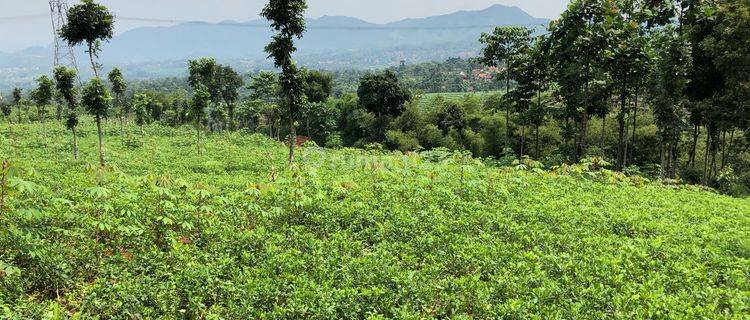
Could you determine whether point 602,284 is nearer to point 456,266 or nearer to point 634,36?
point 456,266

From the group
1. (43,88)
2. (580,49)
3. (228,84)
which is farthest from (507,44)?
(228,84)

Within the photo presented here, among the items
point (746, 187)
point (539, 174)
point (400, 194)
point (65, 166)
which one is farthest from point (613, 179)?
point (65, 166)

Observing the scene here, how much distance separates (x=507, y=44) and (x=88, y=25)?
94.4ft

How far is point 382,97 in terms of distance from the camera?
→ 60094 mm

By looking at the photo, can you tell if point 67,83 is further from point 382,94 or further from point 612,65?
point 382,94

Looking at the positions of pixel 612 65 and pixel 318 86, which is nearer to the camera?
pixel 612 65

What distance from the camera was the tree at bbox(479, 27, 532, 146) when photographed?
35594mm

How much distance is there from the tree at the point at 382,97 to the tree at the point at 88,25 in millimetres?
36125

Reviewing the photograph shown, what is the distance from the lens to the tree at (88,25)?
1014 inches

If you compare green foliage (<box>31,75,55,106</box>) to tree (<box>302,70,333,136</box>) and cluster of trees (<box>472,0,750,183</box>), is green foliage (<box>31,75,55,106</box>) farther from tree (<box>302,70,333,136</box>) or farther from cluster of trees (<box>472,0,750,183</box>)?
cluster of trees (<box>472,0,750,183</box>)

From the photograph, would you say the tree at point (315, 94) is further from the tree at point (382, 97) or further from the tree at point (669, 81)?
the tree at point (669, 81)

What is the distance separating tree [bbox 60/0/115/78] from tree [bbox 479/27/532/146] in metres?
25.5

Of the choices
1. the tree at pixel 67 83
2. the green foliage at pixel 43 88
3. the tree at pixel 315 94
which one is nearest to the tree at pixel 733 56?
the tree at pixel 67 83

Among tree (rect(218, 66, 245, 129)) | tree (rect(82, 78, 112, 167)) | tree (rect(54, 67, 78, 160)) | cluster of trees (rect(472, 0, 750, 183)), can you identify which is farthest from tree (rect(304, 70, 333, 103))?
cluster of trees (rect(472, 0, 750, 183))
